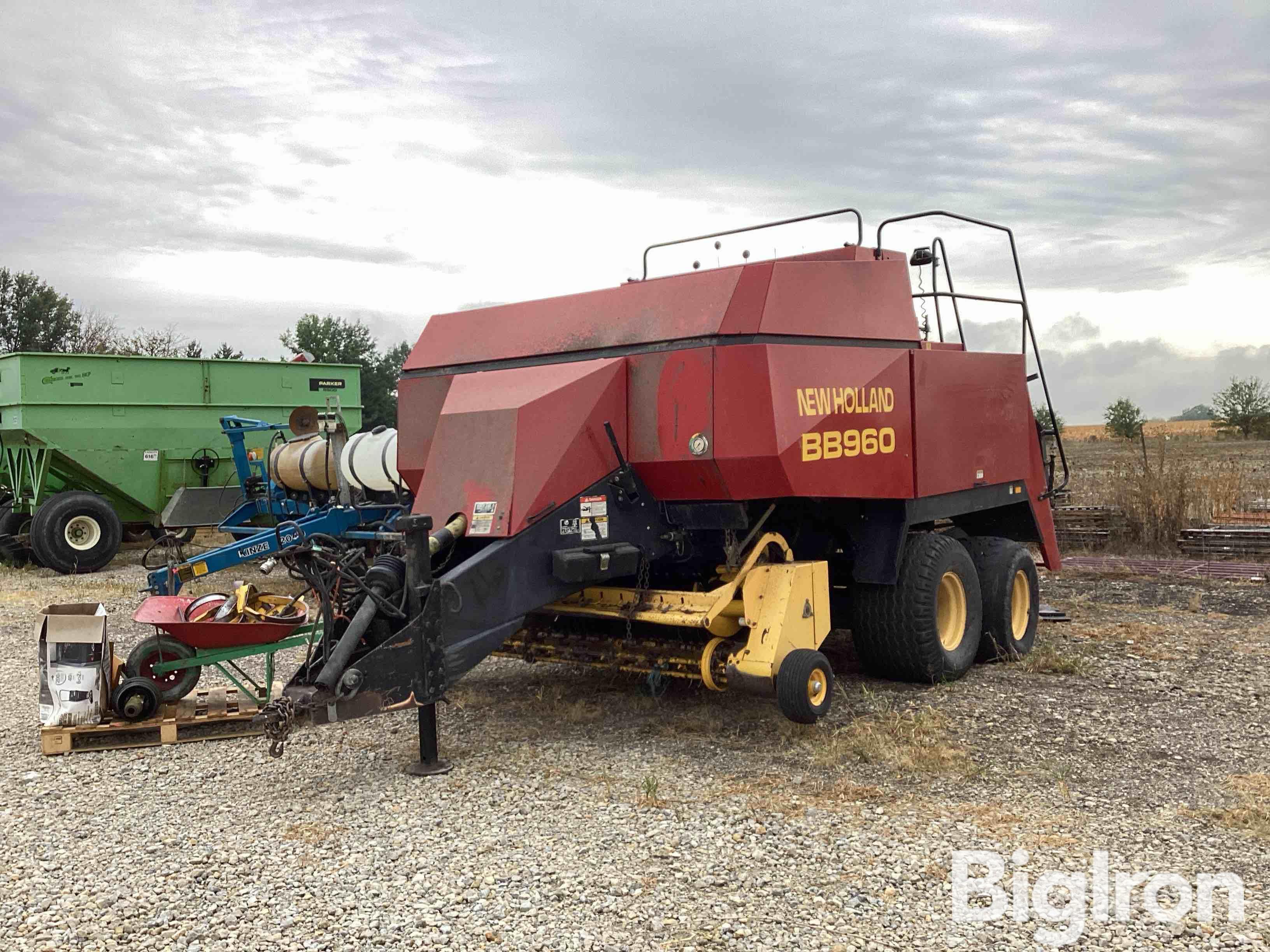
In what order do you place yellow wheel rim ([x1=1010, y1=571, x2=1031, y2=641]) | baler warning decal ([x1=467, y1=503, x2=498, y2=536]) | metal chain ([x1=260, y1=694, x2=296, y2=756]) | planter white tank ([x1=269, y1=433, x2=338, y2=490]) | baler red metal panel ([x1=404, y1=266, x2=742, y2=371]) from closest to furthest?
metal chain ([x1=260, y1=694, x2=296, y2=756]) → baler warning decal ([x1=467, y1=503, x2=498, y2=536]) → baler red metal panel ([x1=404, y1=266, x2=742, y2=371]) → yellow wheel rim ([x1=1010, y1=571, x2=1031, y2=641]) → planter white tank ([x1=269, y1=433, x2=338, y2=490])

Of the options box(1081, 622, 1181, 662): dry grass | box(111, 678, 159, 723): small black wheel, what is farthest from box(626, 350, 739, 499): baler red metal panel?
box(1081, 622, 1181, 662): dry grass

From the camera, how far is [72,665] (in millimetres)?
5848

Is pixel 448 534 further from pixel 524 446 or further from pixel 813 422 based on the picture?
pixel 813 422

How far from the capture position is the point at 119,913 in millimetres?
3889

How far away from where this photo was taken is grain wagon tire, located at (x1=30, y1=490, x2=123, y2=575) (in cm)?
1387

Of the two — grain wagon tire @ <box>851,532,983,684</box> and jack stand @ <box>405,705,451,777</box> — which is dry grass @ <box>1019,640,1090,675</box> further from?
jack stand @ <box>405,705,451,777</box>

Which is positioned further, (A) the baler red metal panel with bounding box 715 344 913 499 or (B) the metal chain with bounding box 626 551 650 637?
(B) the metal chain with bounding box 626 551 650 637

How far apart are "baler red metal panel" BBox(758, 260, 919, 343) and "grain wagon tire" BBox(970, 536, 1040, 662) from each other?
2.05 m

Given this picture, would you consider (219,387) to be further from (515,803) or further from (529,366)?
(515,803)

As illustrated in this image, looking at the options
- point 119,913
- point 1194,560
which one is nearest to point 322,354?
point 1194,560

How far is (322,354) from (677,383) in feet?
90.2

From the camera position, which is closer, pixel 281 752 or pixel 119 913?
pixel 119 913

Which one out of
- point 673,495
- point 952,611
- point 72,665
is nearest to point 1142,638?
point 952,611

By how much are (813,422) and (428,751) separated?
2563mm
